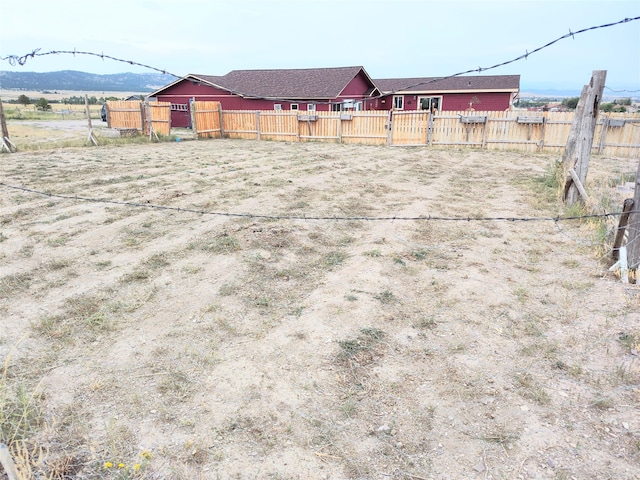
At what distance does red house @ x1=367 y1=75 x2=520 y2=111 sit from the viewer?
91.5ft

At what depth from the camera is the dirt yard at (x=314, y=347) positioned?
8.23 ft

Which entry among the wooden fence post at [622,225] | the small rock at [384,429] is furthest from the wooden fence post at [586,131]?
the small rock at [384,429]

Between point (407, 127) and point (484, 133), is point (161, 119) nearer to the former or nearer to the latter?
point (407, 127)

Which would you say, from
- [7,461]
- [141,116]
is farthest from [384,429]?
[141,116]

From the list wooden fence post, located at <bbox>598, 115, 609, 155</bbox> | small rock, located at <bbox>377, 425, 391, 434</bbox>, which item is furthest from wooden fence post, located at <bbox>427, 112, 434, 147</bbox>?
small rock, located at <bbox>377, 425, 391, 434</bbox>

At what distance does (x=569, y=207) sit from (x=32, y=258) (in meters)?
8.19

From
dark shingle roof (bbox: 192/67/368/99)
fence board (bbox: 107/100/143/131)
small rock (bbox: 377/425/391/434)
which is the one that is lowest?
small rock (bbox: 377/425/391/434)

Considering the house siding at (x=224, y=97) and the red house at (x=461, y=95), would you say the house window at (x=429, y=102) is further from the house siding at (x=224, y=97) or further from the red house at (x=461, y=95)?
the house siding at (x=224, y=97)

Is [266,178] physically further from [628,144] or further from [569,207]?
[628,144]

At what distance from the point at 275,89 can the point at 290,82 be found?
1050 mm

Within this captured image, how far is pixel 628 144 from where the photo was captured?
15180 mm

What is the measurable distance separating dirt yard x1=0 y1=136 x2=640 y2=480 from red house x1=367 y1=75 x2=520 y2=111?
22.9 m

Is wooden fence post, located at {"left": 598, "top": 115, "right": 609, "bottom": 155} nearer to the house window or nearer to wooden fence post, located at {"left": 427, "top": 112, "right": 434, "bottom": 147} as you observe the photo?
wooden fence post, located at {"left": 427, "top": 112, "right": 434, "bottom": 147}

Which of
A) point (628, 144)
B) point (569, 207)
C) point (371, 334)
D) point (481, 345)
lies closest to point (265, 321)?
point (371, 334)
